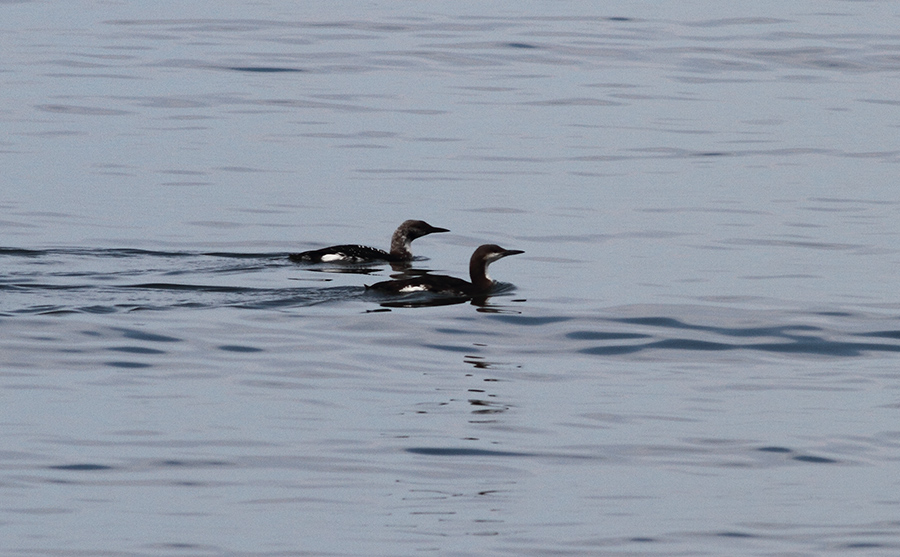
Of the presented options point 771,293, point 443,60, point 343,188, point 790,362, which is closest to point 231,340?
point 790,362

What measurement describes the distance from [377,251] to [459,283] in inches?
108

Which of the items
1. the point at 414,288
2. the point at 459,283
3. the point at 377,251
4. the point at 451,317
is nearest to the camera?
the point at 451,317

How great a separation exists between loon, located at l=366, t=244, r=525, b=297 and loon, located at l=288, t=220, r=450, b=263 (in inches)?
68.2

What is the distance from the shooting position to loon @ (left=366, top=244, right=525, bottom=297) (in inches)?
609

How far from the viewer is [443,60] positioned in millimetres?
38531

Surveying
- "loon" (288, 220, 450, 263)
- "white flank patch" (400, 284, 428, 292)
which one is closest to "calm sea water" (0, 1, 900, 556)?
"loon" (288, 220, 450, 263)

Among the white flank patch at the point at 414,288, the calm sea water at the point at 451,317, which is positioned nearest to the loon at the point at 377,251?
the calm sea water at the point at 451,317

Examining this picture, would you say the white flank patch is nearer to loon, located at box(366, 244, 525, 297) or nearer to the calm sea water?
loon, located at box(366, 244, 525, 297)

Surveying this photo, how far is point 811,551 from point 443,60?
31.2 m

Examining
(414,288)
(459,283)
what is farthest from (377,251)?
(414,288)

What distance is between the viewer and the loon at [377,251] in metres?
17.5

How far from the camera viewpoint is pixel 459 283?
15969 millimetres

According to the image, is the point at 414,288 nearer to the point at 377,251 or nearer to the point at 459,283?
the point at 459,283

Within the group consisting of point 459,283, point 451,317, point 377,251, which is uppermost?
point 377,251
